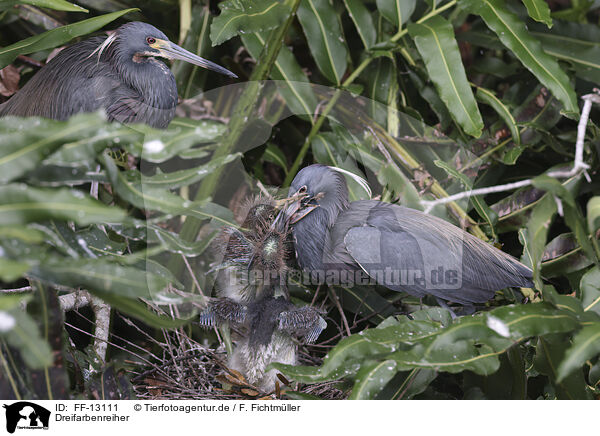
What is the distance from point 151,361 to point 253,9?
Result: 865 mm

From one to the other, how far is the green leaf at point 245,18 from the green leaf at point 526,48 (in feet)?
1.67

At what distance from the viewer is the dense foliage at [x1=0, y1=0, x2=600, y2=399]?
0.81 meters

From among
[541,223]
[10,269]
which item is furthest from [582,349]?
[10,269]

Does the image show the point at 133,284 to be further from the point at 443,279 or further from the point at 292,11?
the point at 292,11

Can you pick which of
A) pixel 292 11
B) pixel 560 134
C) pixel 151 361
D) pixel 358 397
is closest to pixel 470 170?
pixel 560 134

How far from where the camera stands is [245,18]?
4.00 feet

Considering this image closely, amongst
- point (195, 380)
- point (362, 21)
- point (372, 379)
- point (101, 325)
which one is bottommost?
point (195, 380)

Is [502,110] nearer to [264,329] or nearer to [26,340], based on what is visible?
[264,329]

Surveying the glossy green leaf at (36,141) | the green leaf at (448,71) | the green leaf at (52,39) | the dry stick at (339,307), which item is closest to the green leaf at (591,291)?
the green leaf at (448,71)

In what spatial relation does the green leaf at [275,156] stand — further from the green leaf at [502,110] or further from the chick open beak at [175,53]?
the green leaf at [502,110]

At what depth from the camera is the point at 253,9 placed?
1245mm

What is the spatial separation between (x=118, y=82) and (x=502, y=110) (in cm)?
99

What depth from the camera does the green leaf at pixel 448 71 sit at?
1.30 meters
